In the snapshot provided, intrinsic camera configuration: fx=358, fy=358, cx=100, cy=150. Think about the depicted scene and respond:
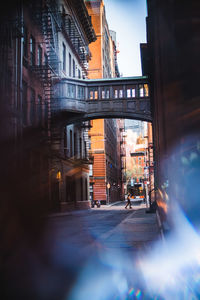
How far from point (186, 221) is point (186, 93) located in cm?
147

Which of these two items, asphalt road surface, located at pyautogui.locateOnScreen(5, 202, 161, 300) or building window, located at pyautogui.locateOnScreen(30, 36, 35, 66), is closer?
asphalt road surface, located at pyautogui.locateOnScreen(5, 202, 161, 300)

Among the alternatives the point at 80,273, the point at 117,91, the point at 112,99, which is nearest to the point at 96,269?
the point at 80,273

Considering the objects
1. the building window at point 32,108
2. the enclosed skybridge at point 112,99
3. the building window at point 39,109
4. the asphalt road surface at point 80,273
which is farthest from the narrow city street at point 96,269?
the enclosed skybridge at point 112,99

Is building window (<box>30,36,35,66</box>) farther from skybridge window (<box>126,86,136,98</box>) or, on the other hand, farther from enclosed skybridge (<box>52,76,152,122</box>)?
skybridge window (<box>126,86,136,98</box>)

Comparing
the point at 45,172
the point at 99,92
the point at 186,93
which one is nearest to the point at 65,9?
the point at 99,92

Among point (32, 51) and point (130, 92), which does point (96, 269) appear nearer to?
point (32, 51)

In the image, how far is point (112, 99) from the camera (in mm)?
34812

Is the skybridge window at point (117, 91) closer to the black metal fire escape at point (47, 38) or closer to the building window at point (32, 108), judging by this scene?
the black metal fire escape at point (47, 38)

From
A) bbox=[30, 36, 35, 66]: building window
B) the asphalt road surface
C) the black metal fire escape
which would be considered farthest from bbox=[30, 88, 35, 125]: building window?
the asphalt road surface

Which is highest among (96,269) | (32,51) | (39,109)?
(32,51)

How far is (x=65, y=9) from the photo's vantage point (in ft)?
113

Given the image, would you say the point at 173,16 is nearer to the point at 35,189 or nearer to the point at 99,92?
the point at 35,189

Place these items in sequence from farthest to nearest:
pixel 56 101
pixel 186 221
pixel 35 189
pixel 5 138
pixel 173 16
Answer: pixel 56 101 → pixel 35 189 → pixel 5 138 → pixel 173 16 → pixel 186 221

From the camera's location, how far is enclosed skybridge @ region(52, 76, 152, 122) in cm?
3431
